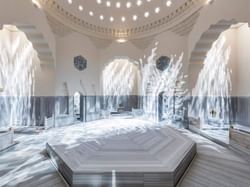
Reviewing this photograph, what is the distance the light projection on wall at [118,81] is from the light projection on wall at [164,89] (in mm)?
3052

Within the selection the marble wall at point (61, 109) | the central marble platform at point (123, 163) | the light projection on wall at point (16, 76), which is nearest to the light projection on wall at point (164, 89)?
the marble wall at point (61, 109)

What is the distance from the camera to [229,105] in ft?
31.6

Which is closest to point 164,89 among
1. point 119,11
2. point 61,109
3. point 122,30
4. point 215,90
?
point 215,90

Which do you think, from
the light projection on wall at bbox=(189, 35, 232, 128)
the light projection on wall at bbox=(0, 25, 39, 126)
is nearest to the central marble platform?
the light projection on wall at bbox=(189, 35, 232, 128)

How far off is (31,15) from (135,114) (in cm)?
852

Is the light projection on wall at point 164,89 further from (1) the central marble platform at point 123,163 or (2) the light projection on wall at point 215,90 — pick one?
(1) the central marble platform at point 123,163

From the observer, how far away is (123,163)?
380cm

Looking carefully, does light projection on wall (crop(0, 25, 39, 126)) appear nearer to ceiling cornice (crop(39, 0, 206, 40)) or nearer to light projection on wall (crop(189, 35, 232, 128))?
ceiling cornice (crop(39, 0, 206, 40))

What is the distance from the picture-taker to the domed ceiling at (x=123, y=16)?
9.59 m

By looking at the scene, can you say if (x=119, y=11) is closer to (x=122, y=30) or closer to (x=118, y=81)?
(x=122, y=30)

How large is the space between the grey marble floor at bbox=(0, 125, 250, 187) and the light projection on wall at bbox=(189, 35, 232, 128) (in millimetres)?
4103

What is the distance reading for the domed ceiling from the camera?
31.5ft

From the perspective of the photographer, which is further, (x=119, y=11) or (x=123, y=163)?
(x=119, y=11)

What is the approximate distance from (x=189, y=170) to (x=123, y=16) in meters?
10.7
